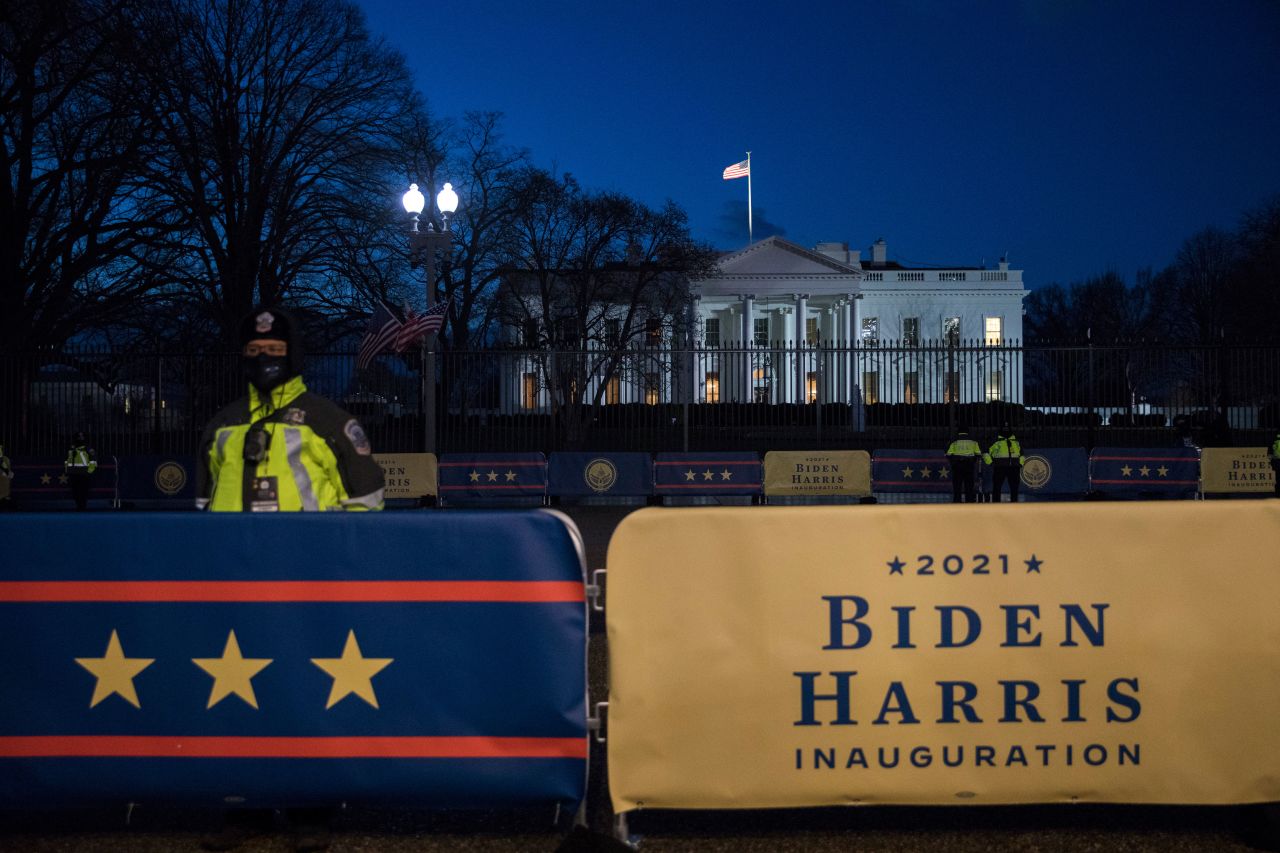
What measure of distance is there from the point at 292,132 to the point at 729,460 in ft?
52.0

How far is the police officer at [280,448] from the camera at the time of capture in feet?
13.3

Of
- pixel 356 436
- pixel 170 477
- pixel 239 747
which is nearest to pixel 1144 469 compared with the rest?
pixel 356 436

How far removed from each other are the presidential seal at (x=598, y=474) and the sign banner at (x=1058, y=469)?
7.83 m

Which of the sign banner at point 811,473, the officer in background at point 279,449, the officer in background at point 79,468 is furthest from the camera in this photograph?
the sign banner at point 811,473

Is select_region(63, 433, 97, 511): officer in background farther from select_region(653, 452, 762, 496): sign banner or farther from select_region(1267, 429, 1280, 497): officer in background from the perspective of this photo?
select_region(1267, 429, 1280, 497): officer in background

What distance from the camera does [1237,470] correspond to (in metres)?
19.9

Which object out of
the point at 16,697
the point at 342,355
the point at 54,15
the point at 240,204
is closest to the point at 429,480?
the point at 342,355

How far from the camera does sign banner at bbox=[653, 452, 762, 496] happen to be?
19.8 m

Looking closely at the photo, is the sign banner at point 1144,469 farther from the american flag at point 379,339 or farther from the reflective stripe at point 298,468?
the reflective stripe at point 298,468

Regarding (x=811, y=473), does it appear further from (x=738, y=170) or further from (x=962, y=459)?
Answer: (x=738, y=170)

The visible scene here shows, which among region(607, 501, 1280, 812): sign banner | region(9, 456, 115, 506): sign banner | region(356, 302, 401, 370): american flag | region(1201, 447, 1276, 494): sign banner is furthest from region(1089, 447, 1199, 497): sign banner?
region(9, 456, 115, 506): sign banner

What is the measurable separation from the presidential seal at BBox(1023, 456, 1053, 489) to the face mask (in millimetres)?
18324

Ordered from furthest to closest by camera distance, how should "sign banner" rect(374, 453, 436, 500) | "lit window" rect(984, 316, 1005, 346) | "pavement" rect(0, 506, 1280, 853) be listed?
1. "lit window" rect(984, 316, 1005, 346)
2. "sign banner" rect(374, 453, 436, 500)
3. "pavement" rect(0, 506, 1280, 853)

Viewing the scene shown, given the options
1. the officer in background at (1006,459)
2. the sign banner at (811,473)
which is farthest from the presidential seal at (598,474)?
the officer in background at (1006,459)
